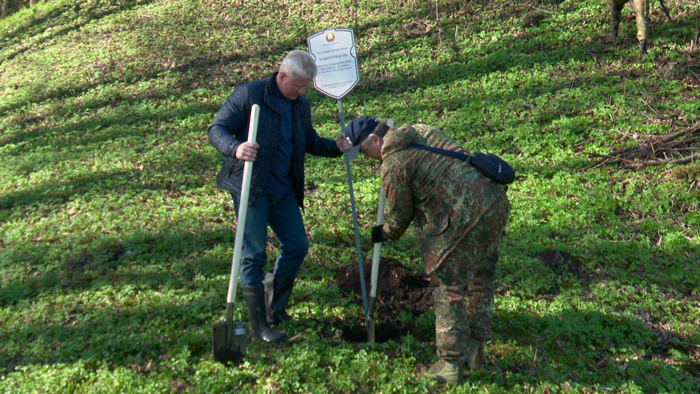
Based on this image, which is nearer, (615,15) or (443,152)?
(443,152)

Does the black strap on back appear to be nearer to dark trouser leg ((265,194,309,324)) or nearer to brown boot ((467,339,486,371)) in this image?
dark trouser leg ((265,194,309,324))

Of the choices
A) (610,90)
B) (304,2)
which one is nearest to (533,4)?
(610,90)

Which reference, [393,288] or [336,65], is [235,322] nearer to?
[393,288]

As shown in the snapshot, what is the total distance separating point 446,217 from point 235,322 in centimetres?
185

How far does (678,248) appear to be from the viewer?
5.61 m

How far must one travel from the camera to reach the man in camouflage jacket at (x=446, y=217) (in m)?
3.33

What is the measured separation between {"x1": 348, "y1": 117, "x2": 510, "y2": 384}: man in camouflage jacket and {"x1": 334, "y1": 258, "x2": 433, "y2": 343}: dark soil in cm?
84

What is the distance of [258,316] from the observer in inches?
162

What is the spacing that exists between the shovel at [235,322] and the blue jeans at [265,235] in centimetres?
12

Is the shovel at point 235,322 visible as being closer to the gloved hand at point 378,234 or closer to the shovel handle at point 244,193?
the shovel handle at point 244,193

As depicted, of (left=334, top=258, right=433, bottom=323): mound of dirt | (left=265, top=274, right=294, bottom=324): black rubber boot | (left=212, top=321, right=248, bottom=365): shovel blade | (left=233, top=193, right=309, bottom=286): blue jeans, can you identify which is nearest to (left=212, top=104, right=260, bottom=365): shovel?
(left=212, top=321, right=248, bottom=365): shovel blade

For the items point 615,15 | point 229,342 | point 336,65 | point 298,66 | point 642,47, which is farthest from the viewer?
point 615,15

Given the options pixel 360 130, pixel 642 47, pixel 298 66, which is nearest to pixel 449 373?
pixel 360 130

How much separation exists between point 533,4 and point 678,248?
8.47 metres
